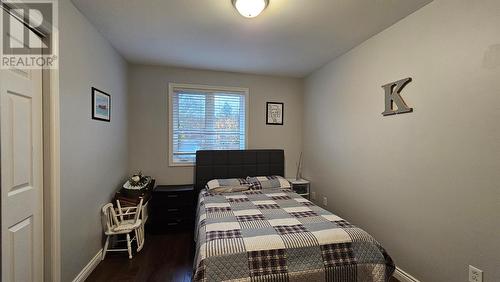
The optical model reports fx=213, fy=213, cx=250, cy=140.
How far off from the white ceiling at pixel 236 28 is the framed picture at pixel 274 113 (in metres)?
0.90

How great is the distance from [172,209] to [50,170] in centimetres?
174

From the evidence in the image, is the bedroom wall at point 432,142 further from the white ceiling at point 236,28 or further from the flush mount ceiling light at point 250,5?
the flush mount ceiling light at point 250,5

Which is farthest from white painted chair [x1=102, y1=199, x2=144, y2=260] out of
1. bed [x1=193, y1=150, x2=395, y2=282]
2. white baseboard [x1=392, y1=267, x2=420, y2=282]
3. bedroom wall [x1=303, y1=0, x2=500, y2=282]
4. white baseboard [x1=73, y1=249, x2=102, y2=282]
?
white baseboard [x1=392, y1=267, x2=420, y2=282]

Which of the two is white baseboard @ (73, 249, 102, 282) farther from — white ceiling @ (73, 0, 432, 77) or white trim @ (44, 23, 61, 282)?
white ceiling @ (73, 0, 432, 77)

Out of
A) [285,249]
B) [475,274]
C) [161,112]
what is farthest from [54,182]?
[475,274]

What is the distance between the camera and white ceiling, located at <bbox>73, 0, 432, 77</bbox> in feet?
6.18

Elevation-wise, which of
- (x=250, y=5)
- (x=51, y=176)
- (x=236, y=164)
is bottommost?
(x=236, y=164)

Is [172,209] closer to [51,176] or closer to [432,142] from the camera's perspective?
[51,176]

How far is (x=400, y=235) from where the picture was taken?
6.89 feet

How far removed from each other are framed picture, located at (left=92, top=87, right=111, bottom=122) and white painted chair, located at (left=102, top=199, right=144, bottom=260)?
3.31ft

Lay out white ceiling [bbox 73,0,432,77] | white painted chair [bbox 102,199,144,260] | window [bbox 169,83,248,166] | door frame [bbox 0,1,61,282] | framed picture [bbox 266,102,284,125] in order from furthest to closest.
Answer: framed picture [bbox 266,102,284,125] → window [bbox 169,83,248,166] → white painted chair [bbox 102,199,144,260] → white ceiling [bbox 73,0,432,77] → door frame [bbox 0,1,61,282]

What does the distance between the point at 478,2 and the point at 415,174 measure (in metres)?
1.36

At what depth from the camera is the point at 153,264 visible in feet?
7.72

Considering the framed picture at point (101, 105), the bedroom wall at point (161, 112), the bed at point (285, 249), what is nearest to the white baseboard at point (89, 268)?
the bed at point (285, 249)
